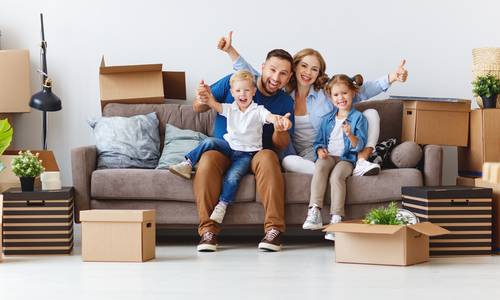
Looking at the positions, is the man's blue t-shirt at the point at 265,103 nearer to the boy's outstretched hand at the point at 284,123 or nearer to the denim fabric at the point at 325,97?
the denim fabric at the point at 325,97

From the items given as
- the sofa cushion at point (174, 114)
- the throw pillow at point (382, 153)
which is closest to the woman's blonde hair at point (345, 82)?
the throw pillow at point (382, 153)

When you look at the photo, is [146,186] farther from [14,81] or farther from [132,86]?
[14,81]

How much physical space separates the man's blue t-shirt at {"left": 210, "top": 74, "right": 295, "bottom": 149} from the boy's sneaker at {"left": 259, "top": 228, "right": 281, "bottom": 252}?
543 millimetres

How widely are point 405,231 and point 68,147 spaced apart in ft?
8.44

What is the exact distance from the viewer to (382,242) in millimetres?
3908

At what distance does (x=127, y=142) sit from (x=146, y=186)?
45cm

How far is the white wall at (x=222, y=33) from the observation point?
546cm

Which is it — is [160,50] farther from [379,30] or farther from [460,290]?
[460,290]

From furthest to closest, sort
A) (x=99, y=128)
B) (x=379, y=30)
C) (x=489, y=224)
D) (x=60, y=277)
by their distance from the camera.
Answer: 1. (x=379, y=30)
2. (x=99, y=128)
3. (x=489, y=224)
4. (x=60, y=277)

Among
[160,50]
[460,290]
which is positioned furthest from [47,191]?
[460,290]

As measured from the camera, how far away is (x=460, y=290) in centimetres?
324

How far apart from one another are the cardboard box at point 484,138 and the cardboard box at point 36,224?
2.27 meters

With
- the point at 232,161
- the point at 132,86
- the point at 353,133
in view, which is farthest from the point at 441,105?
the point at 132,86

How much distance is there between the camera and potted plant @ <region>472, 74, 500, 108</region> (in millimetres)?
4828
